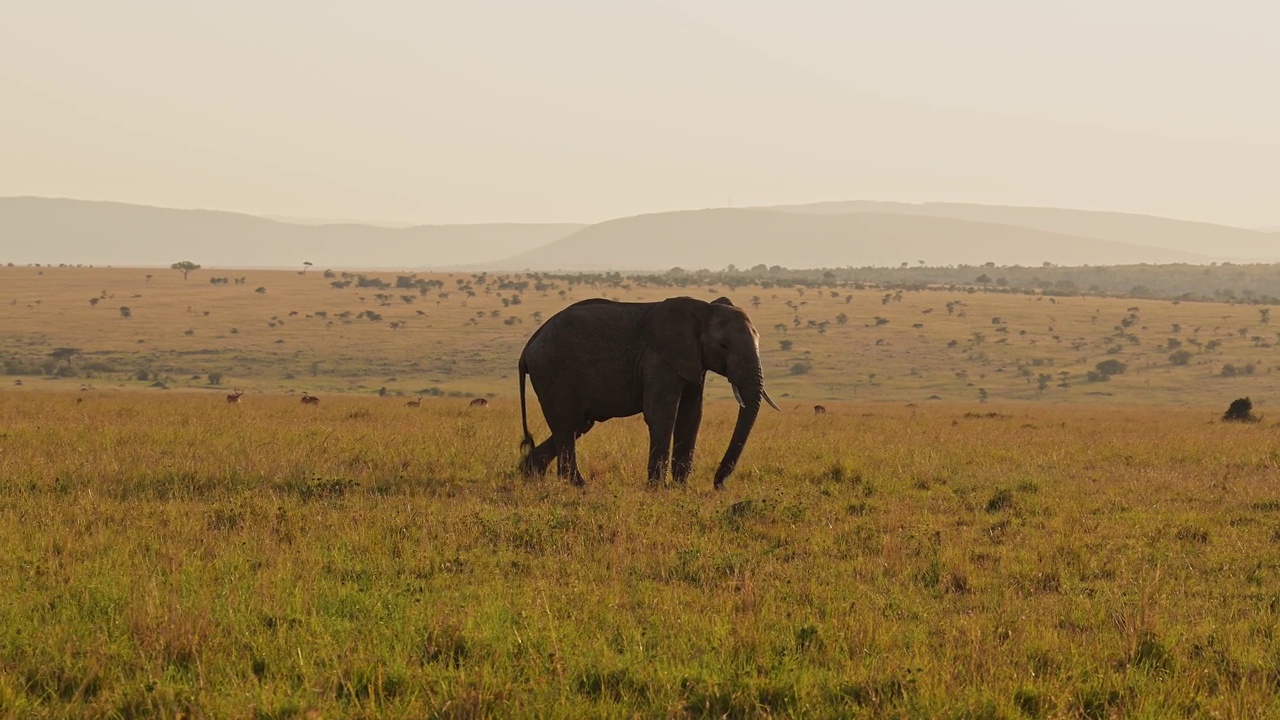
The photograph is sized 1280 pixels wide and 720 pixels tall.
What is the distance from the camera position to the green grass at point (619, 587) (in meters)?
6.43

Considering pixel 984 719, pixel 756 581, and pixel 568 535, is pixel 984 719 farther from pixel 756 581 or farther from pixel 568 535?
pixel 568 535

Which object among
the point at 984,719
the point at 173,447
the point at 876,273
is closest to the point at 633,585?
the point at 984,719

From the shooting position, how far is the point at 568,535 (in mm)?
10406

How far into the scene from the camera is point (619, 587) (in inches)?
337

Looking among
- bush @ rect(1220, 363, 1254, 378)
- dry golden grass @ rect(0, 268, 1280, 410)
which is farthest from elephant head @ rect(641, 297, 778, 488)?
bush @ rect(1220, 363, 1254, 378)

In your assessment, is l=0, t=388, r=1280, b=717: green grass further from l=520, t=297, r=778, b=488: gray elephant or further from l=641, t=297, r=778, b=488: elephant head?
l=641, t=297, r=778, b=488: elephant head

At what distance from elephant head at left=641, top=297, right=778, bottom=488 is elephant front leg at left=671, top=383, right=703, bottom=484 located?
0.62 feet

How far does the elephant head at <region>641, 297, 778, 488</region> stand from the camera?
14.0 metres

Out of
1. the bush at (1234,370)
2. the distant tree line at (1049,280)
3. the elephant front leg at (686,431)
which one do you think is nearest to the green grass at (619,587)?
Result: the elephant front leg at (686,431)

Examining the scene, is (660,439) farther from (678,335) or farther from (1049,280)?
(1049,280)

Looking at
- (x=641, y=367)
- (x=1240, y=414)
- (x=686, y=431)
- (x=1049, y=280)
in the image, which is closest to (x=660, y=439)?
(x=686, y=431)

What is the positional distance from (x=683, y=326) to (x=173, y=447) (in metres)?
6.92

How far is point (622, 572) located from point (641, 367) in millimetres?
5491

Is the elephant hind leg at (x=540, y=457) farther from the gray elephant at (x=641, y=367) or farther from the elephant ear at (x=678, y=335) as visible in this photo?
the elephant ear at (x=678, y=335)
